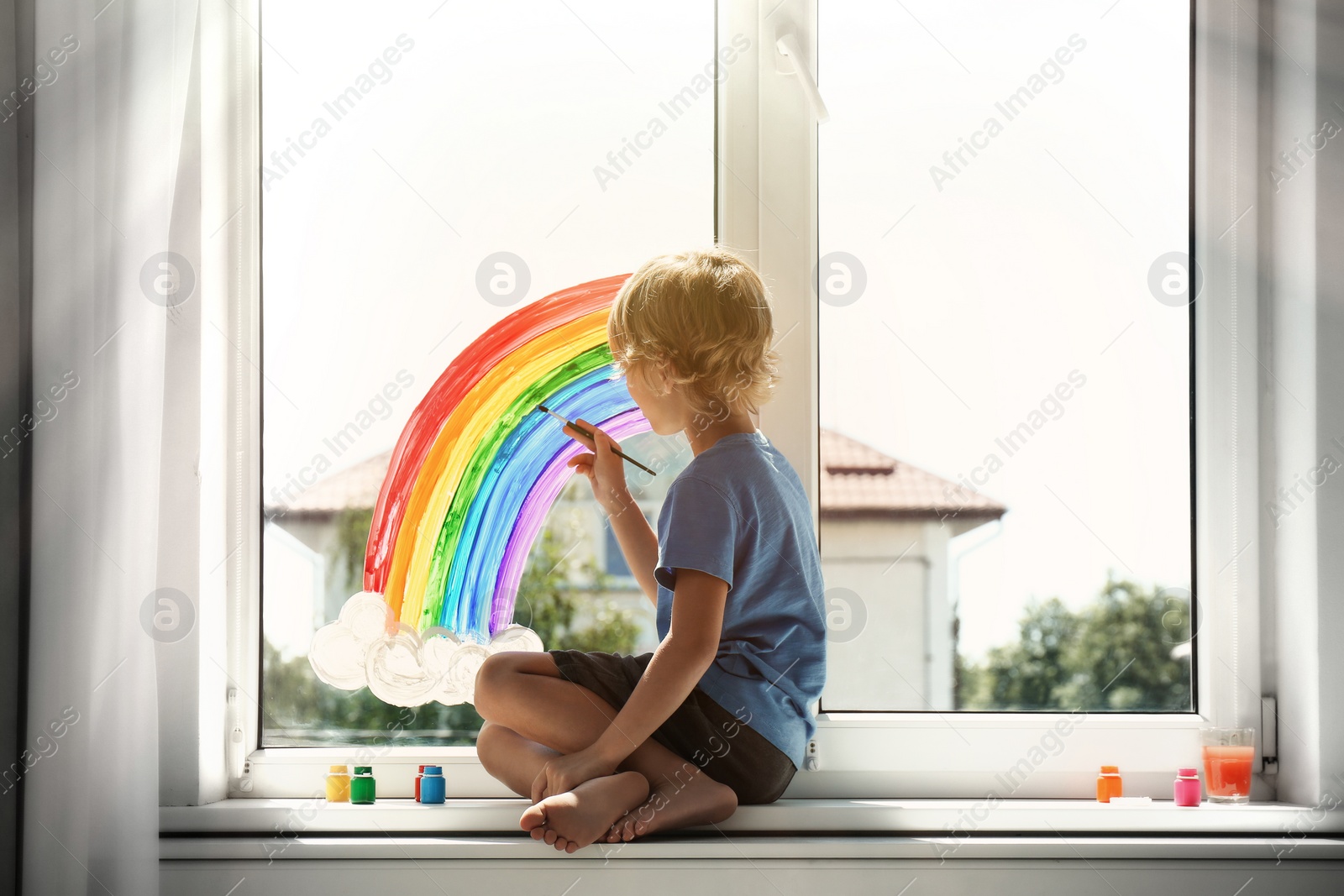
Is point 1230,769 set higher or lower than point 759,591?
lower

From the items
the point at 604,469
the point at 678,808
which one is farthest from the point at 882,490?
the point at 678,808

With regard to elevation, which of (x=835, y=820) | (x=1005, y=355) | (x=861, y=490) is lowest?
(x=835, y=820)

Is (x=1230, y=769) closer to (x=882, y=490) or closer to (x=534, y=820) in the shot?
(x=882, y=490)

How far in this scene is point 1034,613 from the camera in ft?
4.53

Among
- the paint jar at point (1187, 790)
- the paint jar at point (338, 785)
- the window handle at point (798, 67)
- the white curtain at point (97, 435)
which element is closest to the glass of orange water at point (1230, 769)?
the paint jar at point (1187, 790)

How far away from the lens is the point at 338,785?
4.29 ft

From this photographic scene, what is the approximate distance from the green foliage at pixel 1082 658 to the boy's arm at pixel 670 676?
44 centimetres

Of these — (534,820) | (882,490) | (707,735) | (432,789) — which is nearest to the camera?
(534,820)

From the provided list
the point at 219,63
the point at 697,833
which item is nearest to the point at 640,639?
Result: the point at 697,833

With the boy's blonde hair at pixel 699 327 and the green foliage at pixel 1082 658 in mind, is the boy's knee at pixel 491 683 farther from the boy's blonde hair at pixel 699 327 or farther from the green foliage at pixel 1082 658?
the green foliage at pixel 1082 658

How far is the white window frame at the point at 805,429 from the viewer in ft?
4.41

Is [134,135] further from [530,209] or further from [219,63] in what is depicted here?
[530,209]

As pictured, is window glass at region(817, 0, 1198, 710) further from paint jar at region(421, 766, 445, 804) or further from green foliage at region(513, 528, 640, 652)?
paint jar at region(421, 766, 445, 804)

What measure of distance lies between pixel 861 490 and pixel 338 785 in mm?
764
